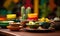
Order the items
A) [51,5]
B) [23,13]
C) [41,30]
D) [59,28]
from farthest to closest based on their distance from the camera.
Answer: [51,5] < [23,13] < [59,28] < [41,30]

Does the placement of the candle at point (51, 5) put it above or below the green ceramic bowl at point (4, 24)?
above

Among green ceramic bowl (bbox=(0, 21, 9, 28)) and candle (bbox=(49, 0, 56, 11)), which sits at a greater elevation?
candle (bbox=(49, 0, 56, 11))

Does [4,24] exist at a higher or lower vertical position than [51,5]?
lower

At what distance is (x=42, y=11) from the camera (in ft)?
10.6

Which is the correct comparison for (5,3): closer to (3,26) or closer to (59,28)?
(3,26)

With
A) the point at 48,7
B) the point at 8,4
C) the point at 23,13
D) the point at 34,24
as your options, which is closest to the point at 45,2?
the point at 48,7

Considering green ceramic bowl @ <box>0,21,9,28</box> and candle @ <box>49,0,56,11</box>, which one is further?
candle @ <box>49,0,56,11</box>

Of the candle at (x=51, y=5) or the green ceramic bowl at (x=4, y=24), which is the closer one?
the green ceramic bowl at (x=4, y=24)

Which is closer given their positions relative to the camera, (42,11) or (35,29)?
(35,29)

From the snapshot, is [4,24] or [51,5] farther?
[51,5]

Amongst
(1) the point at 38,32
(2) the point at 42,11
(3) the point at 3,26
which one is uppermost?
(2) the point at 42,11

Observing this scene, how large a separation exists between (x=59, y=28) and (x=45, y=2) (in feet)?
3.66

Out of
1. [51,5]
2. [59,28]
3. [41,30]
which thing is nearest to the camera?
[41,30]

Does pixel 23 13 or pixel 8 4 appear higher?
pixel 8 4
